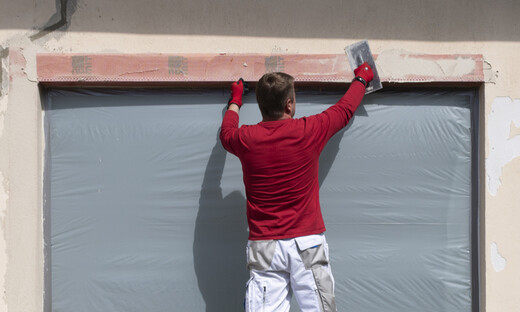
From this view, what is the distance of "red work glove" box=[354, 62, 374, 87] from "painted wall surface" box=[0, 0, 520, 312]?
165mm

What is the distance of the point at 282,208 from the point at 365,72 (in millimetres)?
922

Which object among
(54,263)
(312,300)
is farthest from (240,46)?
(54,263)

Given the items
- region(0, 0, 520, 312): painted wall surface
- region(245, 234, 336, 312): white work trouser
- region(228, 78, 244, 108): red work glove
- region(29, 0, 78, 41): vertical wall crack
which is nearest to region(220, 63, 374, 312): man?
region(245, 234, 336, 312): white work trouser

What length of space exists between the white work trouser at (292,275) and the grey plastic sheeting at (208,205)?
→ 58 centimetres

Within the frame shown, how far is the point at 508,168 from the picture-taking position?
9.36 feet

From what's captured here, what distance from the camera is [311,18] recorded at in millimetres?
2887

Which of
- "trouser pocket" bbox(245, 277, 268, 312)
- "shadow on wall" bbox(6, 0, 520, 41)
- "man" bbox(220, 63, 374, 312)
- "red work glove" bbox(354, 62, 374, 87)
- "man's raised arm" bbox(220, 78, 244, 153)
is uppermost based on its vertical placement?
"shadow on wall" bbox(6, 0, 520, 41)

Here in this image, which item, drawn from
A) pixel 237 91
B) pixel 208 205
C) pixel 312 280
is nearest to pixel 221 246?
pixel 208 205

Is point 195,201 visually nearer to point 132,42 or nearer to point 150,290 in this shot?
point 150,290

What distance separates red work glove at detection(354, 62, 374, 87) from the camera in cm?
271

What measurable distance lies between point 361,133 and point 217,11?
111 centimetres

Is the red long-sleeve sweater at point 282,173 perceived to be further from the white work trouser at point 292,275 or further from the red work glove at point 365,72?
the red work glove at point 365,72

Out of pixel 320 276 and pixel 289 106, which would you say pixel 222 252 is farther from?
pixel 289 106

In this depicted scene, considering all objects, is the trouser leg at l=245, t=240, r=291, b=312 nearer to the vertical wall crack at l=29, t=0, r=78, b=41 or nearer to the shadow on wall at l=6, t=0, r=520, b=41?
the shadow on wall at l=6, t=0, r=520, b=41
